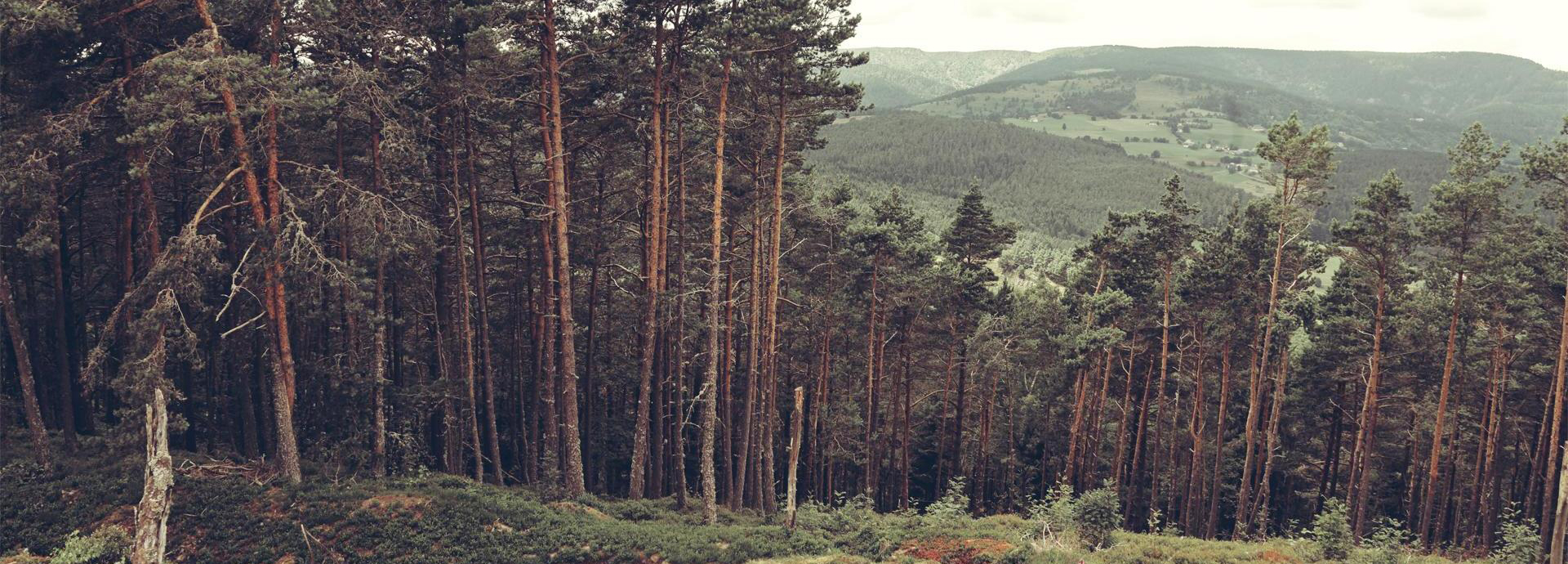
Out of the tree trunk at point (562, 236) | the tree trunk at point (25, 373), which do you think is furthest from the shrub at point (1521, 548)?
the tree trunk at point (25, 373)

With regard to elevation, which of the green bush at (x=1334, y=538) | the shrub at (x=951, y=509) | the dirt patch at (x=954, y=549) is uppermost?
the dirt patch at (x=954, y=549)

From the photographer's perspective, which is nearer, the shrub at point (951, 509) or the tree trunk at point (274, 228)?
the tree trunk at point (274, 228)

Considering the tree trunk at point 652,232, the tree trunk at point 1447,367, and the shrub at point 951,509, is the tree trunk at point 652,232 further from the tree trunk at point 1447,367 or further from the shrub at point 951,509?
the tree trunk at point 1447,367

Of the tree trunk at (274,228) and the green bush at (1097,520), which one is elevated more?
the tree trunk at (274,228)

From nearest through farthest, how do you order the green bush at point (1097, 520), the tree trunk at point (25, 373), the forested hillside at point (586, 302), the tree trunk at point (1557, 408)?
the forested hillside at point (586, 302), the tree trunk at point (25, 373), the green bush at point (1097, 520), the tree trunk at point (1557, 408)

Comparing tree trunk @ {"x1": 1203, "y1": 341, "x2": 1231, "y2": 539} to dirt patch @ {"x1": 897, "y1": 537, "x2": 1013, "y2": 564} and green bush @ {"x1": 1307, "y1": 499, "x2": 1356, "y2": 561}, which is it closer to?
green bush @ {"x1": 1307, "y1": 499, "x2": 1356, "y2": 561}

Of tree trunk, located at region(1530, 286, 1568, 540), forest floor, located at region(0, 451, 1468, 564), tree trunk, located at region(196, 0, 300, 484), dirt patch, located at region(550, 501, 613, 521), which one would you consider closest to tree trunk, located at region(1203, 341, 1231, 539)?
tree trunk, located at region(1530, 286, 1568, 540)

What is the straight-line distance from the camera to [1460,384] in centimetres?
Result: 2728

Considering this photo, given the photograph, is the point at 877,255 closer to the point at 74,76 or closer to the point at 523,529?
the point at 523,529

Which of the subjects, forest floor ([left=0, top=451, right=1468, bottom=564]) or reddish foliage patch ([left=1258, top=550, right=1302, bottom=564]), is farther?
reddish foliage patch ([left=1258, top=550, right=1302, bottom=564])

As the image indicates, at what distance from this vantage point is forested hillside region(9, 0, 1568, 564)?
49.2 ft

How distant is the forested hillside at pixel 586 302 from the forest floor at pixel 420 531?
104 millimetres

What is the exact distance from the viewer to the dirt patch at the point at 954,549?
16.8m

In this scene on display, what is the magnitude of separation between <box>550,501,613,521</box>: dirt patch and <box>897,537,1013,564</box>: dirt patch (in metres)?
7.13
